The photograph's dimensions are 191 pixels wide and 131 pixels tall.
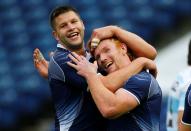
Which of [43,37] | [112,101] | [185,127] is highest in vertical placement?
[112,101]

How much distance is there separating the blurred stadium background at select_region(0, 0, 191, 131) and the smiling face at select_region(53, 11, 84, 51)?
463cm

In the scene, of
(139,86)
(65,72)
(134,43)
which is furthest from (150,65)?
(65,72)

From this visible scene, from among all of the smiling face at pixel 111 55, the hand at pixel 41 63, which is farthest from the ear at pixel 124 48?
the hand at pixel 41 63

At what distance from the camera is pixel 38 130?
8930 mm

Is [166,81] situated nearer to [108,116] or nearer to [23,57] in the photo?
[23,57]

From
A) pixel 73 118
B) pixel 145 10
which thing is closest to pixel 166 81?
pixel 145 10

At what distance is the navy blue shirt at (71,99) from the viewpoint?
4051mm

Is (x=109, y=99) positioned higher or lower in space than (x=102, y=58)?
lower

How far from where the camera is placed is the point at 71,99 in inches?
162

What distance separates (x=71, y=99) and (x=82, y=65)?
1.18 ft

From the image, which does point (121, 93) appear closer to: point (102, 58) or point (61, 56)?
point (102, 58)

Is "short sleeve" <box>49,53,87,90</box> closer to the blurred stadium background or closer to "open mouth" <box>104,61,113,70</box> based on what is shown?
"open mouth" <box>104,61,113,70</box>

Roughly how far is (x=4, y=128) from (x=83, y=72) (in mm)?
5413

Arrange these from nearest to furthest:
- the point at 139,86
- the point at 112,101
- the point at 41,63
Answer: the point at 112,101, the point at 139,86, the point at 41,63
